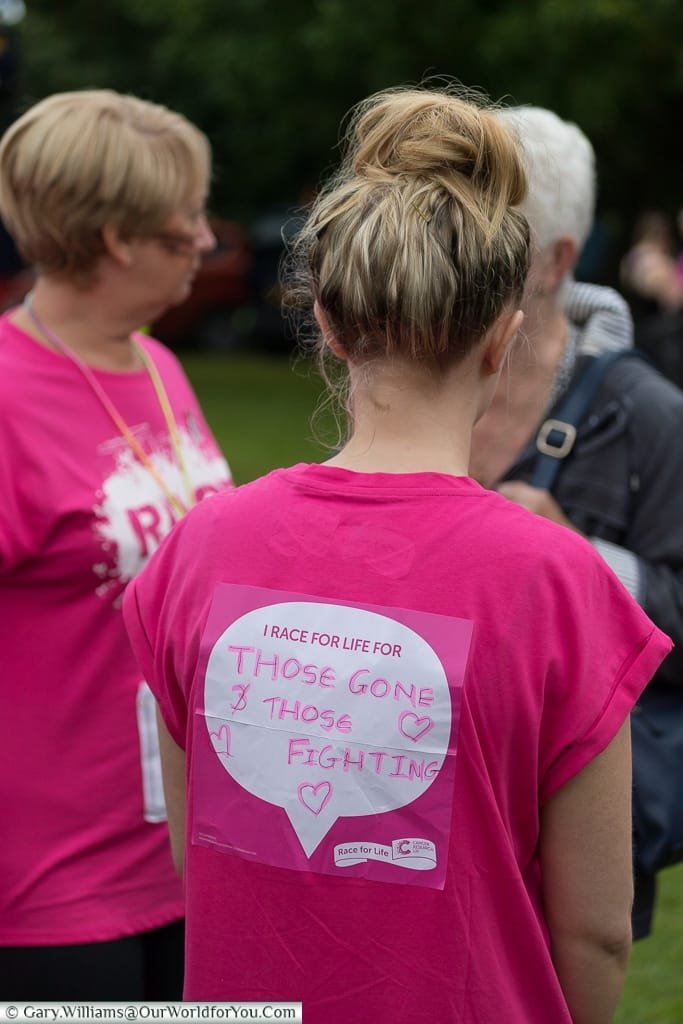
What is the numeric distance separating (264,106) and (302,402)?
3860 mm

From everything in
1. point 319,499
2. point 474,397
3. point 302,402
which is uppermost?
point 474,397

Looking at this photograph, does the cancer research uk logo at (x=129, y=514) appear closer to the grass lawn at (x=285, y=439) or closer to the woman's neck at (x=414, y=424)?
the grass lawn at (x=285, y=439)

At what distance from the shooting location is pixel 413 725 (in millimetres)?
1484

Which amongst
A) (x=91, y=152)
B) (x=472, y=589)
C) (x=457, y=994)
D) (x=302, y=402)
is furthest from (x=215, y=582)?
(x=302, y=402)

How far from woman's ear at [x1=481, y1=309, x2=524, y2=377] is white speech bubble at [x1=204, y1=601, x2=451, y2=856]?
340mm

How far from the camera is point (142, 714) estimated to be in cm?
240

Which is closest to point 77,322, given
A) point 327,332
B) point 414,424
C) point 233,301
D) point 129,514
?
point 129,514

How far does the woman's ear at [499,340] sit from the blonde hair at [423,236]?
0.7 inches

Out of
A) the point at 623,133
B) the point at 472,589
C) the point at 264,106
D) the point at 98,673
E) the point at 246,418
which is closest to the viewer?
the point at 472,589

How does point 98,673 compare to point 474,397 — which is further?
point 98,673

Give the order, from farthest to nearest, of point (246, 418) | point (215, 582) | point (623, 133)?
point (623, 133) → point (246, 418) → point (215, 582)

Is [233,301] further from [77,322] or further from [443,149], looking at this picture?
[443,149]

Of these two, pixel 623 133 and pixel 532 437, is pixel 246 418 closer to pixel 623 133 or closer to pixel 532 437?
pixel 623 133

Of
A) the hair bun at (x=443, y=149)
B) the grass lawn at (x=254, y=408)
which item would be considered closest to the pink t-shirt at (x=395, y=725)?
the hair bun at (x=443, y=149)
